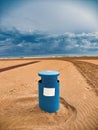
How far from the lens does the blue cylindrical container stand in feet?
14.8

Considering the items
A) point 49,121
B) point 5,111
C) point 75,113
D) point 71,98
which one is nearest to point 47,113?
point 49,121

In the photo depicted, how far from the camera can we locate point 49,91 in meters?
4.56

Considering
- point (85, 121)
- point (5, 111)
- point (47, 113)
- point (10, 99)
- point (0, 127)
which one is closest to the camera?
point (0, 127)

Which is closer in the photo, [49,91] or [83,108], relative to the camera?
[49,91]

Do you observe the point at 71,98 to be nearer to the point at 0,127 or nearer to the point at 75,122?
the point at 75,122

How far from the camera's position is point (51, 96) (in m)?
4.63

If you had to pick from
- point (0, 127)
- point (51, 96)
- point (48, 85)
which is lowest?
point (0, 127)

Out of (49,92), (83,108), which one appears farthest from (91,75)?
(49,92)

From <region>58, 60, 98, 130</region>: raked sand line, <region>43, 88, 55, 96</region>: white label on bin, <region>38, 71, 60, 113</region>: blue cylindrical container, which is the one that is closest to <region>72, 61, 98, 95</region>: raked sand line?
<region>58, 60, 98, 130</region>: raked sand line

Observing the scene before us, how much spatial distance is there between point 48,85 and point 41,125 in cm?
96

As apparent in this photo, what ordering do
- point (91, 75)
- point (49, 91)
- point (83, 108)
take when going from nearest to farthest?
point (49, 91), point (83, 108), point (91, 75)

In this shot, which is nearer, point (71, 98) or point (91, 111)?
point (91, 111)

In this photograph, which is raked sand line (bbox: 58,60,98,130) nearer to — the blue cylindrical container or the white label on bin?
the blue cylindrical container

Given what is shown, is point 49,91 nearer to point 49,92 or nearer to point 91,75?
point 49,92
